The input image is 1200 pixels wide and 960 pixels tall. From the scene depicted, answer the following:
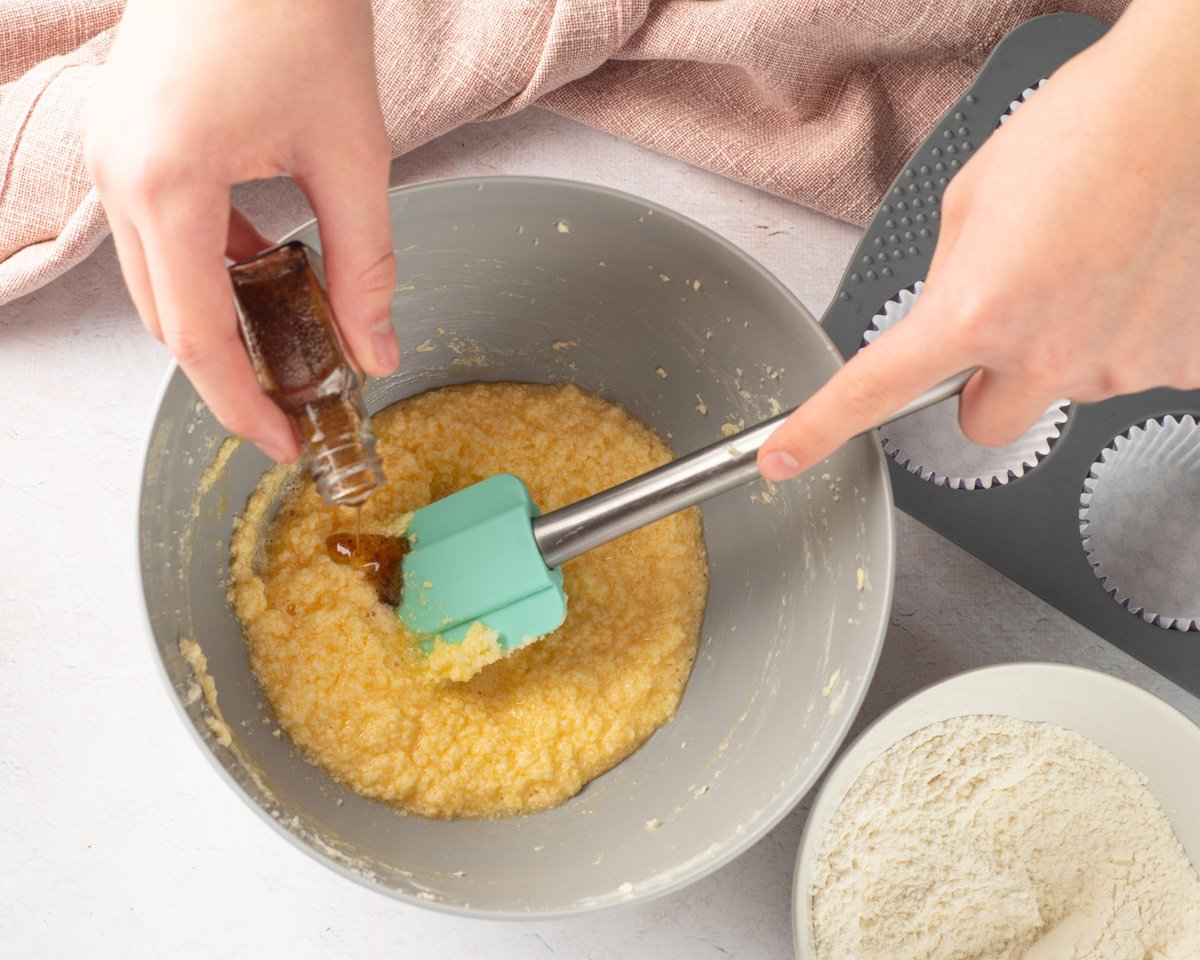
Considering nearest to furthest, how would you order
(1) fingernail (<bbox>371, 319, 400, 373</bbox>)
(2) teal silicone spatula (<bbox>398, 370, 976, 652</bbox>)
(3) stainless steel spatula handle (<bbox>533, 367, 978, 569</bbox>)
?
1. (1) fingernail (<bbox>371, 319, 400, 373</bbox>)
2. (3) stainless steel spatula handle (<bbox>533, 367, 978, 569</bbox>)
3. (2) teal silicone spatula (<bbox>398, 370, 976, 652</bbox>)

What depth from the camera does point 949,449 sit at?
1.33m

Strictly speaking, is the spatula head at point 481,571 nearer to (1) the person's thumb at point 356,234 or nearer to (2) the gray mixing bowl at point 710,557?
(2) the gray mixing bowl at point 710,557

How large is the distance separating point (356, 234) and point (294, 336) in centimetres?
11

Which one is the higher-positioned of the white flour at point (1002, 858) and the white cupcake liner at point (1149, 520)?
the white cupcake liner at point (1149, 520)

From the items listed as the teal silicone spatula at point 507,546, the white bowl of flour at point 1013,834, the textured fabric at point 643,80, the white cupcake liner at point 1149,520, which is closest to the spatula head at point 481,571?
the teal silicone spatula at point 507,546

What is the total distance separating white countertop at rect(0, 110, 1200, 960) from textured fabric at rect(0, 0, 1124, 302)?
0.10 m

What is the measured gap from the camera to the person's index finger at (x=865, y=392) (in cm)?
88

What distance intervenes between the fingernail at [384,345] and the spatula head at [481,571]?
1.02ft

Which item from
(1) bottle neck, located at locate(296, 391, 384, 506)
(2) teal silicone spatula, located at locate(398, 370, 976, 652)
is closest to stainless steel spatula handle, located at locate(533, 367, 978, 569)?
(2) teal silicone spatula, located at locate(398, 370, 976, 652)

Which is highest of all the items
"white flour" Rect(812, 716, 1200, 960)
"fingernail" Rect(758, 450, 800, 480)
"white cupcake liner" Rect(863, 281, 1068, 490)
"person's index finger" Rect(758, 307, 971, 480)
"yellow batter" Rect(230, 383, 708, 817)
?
"person's index finger" Rect(758, 307, 971, 480)

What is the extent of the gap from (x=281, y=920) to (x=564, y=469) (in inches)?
28.6

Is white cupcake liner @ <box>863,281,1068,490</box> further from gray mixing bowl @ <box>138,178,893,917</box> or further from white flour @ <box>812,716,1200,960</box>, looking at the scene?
white flour @ <box>812,716,1200,960</box>

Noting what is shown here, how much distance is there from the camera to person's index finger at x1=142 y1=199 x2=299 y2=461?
2.65 feet

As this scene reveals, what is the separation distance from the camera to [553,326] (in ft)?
4.39
